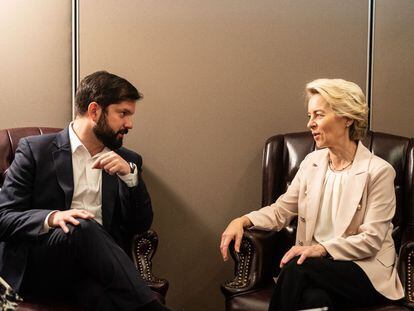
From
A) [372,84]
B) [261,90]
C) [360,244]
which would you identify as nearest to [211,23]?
[261,90]

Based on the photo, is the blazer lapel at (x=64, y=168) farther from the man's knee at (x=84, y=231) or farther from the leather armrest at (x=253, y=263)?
the leather armrest at (x=253, y=263)

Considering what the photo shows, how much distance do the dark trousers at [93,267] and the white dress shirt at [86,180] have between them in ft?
1.07

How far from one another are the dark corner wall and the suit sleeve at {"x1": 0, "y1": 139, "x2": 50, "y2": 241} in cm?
75

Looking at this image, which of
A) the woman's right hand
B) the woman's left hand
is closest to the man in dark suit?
the woman's right hand

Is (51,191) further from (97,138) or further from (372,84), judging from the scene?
(372,84)

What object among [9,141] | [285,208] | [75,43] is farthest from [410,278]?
[75,43]

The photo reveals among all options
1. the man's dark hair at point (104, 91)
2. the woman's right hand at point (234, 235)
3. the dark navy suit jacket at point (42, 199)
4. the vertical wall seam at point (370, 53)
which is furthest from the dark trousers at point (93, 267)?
the vertical wall seam at point (370, 53)

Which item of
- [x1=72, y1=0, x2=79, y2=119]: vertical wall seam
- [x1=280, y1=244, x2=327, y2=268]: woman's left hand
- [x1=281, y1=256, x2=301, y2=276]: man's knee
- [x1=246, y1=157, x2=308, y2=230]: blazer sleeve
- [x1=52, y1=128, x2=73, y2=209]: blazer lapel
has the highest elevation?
[x1=72, y1=0, x2=79, y2=119]: vertical wall seam

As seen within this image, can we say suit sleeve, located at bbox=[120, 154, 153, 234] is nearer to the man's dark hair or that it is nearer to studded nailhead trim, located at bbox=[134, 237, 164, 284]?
studded nailhead trim, located at bbox=[134, 237, 164, 284]

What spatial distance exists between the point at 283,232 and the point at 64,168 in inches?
41.0

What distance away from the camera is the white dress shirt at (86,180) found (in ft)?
8.78

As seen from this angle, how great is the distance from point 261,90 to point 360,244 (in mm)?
1163

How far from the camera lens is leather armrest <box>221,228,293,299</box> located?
2714 mm

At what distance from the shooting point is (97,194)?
8.91ft
